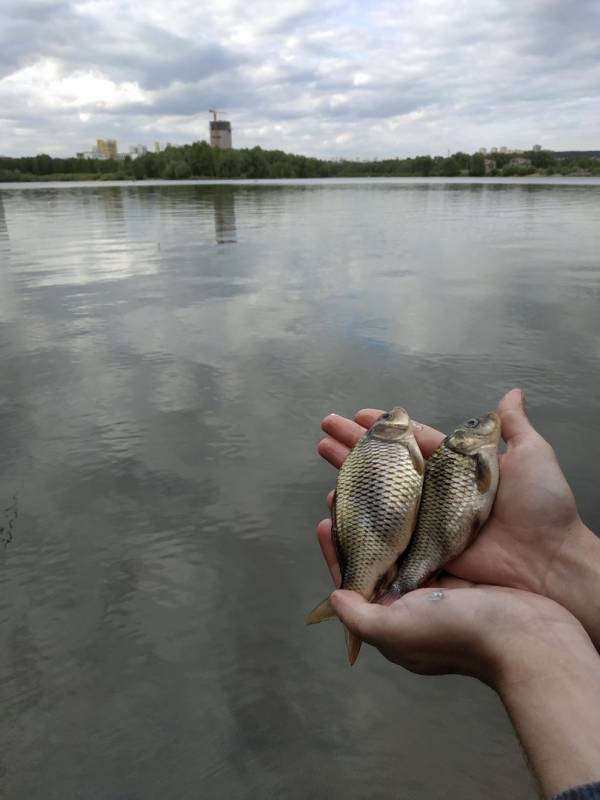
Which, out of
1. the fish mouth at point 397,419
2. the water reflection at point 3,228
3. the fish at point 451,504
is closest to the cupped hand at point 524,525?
the fish at point 451,504

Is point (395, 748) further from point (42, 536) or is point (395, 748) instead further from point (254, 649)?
point (42, 536)

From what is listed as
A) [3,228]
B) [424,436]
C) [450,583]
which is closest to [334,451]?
[424,436]

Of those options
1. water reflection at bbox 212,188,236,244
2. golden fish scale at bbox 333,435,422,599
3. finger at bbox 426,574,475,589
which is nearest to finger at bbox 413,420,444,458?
golden fish scale at bbox 333,435,422,599

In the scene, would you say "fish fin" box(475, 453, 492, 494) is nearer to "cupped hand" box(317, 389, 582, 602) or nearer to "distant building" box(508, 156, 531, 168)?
"cupped hand" box(317, 389, 582, 602)

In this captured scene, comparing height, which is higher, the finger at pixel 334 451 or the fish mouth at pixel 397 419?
the fish mouth at pixel 397 419

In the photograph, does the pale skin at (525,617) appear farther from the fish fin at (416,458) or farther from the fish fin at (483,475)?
the fish fin at (416,458)

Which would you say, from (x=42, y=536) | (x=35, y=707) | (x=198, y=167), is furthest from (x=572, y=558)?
(x=198, y=167)

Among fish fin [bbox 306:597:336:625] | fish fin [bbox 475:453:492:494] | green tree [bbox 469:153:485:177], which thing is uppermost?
green tree [bbox 469:153:485:177]

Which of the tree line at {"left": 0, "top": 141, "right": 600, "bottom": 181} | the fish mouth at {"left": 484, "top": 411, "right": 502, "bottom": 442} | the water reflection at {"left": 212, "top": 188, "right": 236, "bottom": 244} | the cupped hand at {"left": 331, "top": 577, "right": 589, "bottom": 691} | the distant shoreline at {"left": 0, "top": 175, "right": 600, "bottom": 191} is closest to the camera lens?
the cupped hand at {"left": 331, "top": 577, "right": 589, "bottom": 691}
